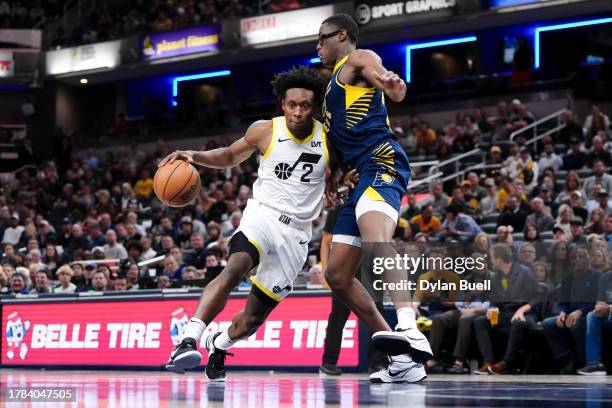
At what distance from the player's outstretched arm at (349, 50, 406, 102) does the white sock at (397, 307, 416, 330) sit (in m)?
1.29

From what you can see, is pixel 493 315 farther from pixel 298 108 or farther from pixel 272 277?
pixel 298 108

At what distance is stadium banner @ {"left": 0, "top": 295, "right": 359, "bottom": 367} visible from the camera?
11727mm

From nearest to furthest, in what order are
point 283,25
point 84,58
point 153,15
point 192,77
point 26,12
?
1. point 283,25
2. point 153,15
3. point 84,58
4. point 26,12
5. point 192,77

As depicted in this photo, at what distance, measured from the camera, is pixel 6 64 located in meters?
31.2

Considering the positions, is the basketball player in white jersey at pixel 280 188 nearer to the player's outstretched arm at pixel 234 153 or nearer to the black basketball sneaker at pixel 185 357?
the player's outstretched arm at pixel 234 153

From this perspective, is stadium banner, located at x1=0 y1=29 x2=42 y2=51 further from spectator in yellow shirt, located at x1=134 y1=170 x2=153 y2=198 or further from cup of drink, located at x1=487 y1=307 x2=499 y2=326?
cup of drink, located at x1=487 y1=307 x2=499 y2=326

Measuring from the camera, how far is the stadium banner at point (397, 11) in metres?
23.3

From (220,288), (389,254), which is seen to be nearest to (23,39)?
(220,288)

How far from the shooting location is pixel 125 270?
1539 cm

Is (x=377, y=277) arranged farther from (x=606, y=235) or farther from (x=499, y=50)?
(x=499, y=50)

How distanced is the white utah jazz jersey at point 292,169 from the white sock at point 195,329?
100 centimetres

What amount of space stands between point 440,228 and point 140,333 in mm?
5165

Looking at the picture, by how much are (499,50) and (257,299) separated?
21.4 metres

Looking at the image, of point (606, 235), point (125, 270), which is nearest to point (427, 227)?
point (606, 235)
